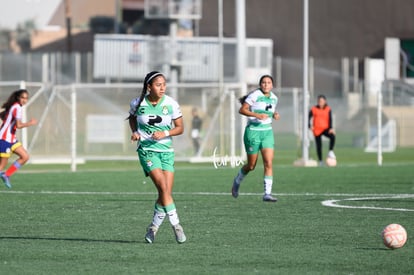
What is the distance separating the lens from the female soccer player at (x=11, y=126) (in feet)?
81.1

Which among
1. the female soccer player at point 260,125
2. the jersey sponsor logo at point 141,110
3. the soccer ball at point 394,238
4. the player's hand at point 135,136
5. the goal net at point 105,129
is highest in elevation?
the jersey sponsor logo at point 141,110

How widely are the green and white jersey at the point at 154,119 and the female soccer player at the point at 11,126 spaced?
10939 mm

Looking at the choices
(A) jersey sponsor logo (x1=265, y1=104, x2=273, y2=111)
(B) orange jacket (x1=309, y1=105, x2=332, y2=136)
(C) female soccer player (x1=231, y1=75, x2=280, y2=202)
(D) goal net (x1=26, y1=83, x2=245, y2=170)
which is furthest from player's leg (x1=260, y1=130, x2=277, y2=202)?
(D) goal net (x1=26, y1=83, x2=245, y2=170)

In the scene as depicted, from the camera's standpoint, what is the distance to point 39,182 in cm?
2636

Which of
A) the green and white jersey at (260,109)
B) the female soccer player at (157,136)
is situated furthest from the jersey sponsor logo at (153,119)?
the green and white jersey at (260,109)

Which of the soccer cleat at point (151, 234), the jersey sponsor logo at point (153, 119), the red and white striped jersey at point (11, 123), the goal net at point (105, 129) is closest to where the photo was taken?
the soccer cleat at point (151, 234)

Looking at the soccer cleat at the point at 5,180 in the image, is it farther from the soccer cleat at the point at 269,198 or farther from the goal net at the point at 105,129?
the goal net at the point at 105,129

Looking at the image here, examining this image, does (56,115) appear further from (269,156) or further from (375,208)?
(375,208)

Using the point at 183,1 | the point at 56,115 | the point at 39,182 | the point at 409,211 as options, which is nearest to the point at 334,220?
the point at 409,211

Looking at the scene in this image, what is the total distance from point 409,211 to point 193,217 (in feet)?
11.0

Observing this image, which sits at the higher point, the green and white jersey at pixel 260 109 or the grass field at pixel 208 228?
the green and white jersey at pixel 260 109

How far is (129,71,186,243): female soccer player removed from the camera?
13.9 meters

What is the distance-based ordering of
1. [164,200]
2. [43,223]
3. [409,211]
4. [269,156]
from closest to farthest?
[164,200] → [43,223] → [409,211] → [269,156]

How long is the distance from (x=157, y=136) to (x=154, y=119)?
0.25 meters
